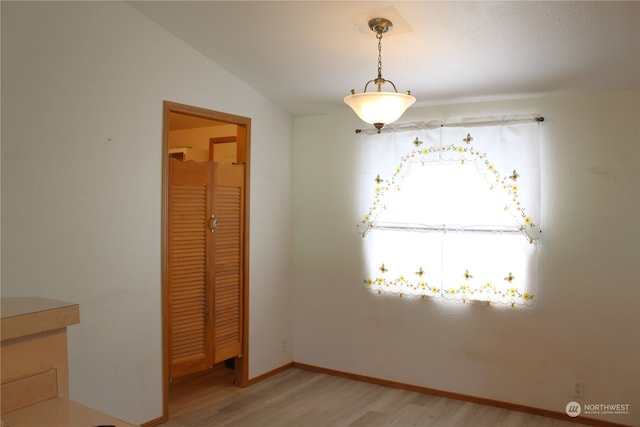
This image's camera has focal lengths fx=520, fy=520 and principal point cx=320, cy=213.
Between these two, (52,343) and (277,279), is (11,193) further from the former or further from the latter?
(277,279)

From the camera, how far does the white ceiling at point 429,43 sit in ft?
8.89

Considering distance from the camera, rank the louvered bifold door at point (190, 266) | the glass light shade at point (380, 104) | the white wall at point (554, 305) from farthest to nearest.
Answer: the louvered bifold door at point (190, 266)
the white wall at point (554, 305)
the glass light shade at point (380, 104)

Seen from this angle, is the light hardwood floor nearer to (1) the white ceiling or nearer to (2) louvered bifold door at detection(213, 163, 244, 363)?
(2) louvered bifold door at detection(213, 163, 244, 363)

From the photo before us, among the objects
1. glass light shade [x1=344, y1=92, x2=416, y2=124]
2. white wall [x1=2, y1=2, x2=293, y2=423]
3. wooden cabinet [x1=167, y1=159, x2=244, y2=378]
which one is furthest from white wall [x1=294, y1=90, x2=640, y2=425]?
white wall [x1=2, y1=2, x2=293, y2=423]

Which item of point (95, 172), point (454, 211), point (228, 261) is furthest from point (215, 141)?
point (454, 211)

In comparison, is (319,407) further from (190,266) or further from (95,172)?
(95,172)

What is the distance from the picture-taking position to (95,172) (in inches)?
122

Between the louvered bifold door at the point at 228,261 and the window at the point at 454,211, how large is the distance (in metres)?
1.04

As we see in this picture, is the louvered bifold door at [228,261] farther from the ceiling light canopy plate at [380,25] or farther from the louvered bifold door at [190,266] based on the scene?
the ceiling light canopy plate at [380,25]

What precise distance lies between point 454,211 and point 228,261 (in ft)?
5.91

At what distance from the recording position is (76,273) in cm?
301

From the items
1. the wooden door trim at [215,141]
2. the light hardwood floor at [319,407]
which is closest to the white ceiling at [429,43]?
the wooden door trim at [215,141]

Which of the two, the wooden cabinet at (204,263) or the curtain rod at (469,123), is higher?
the curtain rod at (469,123)

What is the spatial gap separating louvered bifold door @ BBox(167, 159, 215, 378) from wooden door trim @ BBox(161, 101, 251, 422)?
0.32ft
